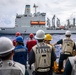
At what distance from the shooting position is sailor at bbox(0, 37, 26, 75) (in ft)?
8.40

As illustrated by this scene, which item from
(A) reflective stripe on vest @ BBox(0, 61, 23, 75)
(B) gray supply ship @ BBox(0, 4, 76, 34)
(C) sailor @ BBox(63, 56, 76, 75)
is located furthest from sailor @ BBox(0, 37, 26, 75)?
(B) gray supply ship @ BBox(0, 4, 76, 34)

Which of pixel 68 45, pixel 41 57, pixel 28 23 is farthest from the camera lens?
pixel 28 23

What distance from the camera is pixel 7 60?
2602 millimetres

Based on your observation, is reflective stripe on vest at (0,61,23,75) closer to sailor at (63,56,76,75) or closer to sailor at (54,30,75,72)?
sailor at (63,56,76,75)

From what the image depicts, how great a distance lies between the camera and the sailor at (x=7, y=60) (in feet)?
8.40

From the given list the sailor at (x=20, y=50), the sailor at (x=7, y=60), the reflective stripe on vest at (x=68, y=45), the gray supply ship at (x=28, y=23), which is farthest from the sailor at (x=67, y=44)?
the gray supply ship at (x=28, y=23)

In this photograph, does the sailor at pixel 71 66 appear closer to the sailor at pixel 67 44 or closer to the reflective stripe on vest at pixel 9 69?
the reflective stripe on vest at pixel 9 69

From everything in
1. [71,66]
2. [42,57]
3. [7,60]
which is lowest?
[42,57]

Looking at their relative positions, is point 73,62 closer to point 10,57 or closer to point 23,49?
point 10,57

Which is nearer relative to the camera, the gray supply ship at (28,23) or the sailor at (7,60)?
the sailor at (7,60)

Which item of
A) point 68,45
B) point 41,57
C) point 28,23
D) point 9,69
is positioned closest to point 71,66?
point 9,69

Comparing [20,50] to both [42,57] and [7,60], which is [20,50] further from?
[7,60]

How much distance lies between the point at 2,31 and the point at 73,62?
68859 mm

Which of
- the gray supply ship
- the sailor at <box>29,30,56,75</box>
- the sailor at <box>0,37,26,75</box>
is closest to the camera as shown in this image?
the sailor at <box>0,37,26,75</box>
